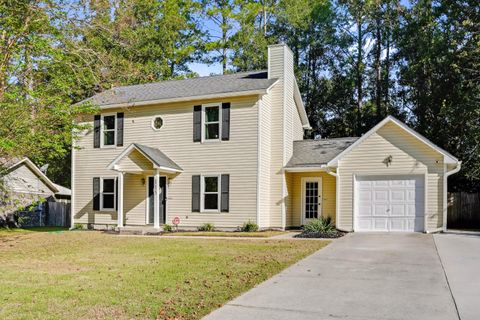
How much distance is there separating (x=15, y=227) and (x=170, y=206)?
33.0 ft

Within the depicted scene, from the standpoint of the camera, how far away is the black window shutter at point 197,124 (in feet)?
60.1

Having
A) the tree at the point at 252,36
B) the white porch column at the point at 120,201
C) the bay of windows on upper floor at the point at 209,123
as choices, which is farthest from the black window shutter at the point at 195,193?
the tree at the point at 252,36

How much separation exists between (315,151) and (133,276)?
41.3ft

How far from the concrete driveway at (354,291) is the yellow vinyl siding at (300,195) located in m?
7.45

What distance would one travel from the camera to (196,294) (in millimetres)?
6469

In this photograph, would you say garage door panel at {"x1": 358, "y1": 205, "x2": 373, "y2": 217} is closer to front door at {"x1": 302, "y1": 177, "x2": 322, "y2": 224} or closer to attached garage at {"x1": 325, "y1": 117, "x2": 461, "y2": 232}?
attached garage at {"x1": 325, "y1": 117, "x2": 461, "y2": 232}

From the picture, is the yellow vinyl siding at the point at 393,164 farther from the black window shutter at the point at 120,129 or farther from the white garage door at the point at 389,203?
the black window shutter at the point at 120,129

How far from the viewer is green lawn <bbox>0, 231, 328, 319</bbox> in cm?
574

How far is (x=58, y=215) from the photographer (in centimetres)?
2677

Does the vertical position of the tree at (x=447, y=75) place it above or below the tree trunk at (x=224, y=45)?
below

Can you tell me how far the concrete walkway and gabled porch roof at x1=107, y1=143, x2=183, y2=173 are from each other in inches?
389

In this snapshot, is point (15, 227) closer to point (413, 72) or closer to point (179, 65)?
point (179, 65)

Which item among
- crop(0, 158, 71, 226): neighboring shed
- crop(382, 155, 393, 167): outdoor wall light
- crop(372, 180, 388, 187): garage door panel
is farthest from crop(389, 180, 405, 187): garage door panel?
crop(0, 158, 71, 226): neighboring shed

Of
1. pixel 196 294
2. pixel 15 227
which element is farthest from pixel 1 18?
pixel 15 227
